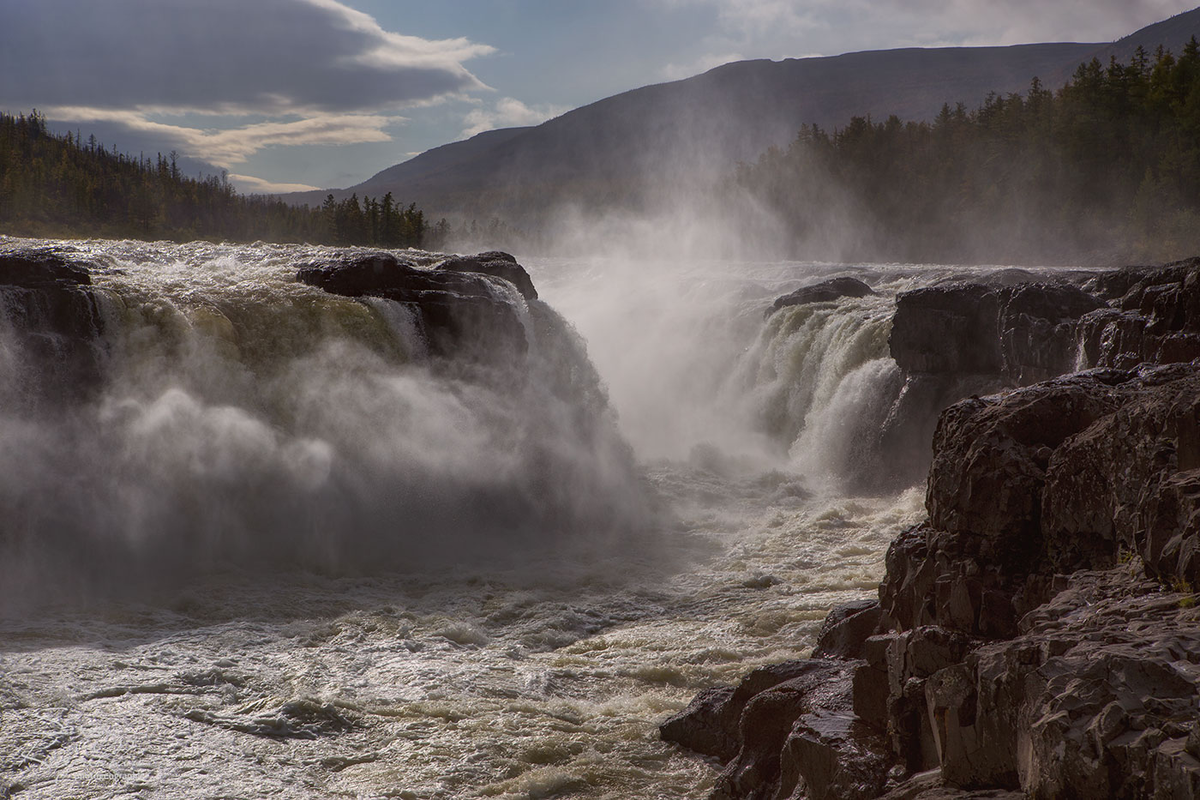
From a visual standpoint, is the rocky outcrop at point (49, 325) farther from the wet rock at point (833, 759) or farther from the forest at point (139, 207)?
the forest at point (139, 207)

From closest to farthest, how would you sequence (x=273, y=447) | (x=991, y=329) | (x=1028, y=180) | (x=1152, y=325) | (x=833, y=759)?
(x=833, y=759), (x=1152, y=325), (x=273, y=447), (x=991, y=329), (x=1028, y=180)

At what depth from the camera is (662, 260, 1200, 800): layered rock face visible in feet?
8.51

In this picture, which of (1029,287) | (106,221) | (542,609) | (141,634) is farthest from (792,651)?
(106,221)

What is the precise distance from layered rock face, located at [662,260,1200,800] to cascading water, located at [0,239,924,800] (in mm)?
1758

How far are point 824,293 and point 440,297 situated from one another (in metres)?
9.80

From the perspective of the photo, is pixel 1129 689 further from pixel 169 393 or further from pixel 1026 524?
pixel 169 393

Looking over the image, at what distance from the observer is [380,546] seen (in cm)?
1246

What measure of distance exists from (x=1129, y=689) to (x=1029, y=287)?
475 inches

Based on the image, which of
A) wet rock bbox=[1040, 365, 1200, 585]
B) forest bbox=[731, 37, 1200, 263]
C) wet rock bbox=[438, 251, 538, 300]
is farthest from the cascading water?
forest bbox=[731, 37, 1200, 263]

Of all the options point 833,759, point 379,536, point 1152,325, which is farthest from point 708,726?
point 379,536

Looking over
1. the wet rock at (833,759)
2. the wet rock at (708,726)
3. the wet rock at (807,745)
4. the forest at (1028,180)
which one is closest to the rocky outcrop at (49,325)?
the wet rock at (708,726)

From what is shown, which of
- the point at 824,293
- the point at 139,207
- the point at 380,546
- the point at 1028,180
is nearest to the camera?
the point at 380,546

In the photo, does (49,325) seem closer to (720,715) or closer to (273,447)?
(273,447)

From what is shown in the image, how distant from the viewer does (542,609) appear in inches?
402
